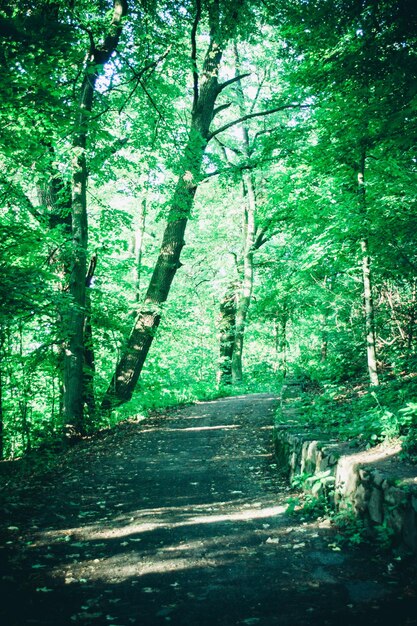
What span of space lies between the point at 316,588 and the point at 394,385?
3.97 meters

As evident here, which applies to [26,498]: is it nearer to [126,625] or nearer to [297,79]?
[126,625]

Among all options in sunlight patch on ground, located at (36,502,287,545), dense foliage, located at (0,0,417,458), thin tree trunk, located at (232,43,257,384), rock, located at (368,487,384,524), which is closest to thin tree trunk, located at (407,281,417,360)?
dense foliage, located at (0,0,417,458)

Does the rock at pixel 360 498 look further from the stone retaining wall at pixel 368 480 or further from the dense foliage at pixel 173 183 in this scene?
the dense foliage at pixel 173 183

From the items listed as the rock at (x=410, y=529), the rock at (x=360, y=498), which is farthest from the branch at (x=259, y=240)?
the rock at (x=410, y=529)

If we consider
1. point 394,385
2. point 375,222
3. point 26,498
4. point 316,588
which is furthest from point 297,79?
point 26,498

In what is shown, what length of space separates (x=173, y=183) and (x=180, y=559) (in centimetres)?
920

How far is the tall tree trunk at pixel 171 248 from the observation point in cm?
1004

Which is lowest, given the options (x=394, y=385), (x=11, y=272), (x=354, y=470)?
(x=354, y=470)

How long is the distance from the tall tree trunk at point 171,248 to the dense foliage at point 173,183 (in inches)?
2.1

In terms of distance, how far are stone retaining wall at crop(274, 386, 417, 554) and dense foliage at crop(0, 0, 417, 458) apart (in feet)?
1.27

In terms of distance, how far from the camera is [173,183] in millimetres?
10859

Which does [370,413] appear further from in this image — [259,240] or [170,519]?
[259,240]

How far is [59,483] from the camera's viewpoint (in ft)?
20.3

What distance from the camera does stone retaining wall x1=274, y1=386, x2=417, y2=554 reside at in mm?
3326
